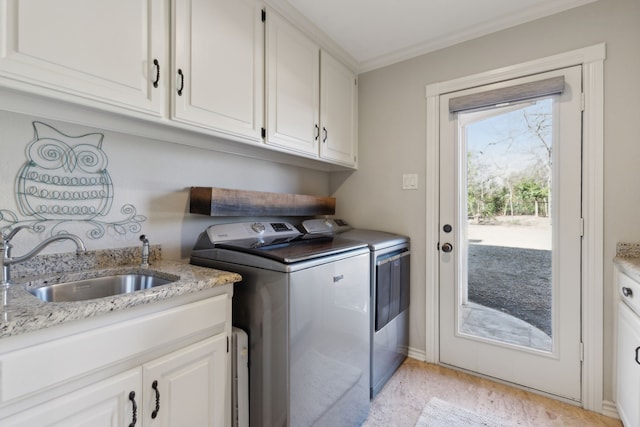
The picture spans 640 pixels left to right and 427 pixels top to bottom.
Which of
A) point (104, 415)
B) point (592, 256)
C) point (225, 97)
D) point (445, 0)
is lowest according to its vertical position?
point (104, 415)

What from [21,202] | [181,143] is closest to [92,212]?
[21,202]

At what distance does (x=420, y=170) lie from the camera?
230 cm

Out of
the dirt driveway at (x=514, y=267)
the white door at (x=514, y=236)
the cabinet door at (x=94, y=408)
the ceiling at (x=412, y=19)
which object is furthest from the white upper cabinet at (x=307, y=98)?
the cabinet door at (x=94, y=408)

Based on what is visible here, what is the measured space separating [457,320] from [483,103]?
1556 millimetres

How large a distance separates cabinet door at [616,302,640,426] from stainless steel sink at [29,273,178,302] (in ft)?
6.67

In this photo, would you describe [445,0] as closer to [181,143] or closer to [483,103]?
[483,103]

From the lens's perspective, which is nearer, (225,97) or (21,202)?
(21,202)

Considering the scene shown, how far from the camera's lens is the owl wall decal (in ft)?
3.90

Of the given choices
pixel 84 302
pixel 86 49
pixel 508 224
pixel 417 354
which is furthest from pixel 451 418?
pixel 86 49

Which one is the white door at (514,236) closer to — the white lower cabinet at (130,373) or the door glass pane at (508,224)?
the door glass pane at (508,224)

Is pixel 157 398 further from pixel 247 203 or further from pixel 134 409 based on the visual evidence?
pixel 247 203

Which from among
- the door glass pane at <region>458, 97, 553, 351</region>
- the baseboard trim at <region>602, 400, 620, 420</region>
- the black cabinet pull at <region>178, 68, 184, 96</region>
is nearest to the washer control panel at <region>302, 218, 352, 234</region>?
the door glass pane at <region>458, 97, 553, 351</region>

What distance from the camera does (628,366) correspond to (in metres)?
1.41

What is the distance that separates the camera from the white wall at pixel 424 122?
1.65 meters
